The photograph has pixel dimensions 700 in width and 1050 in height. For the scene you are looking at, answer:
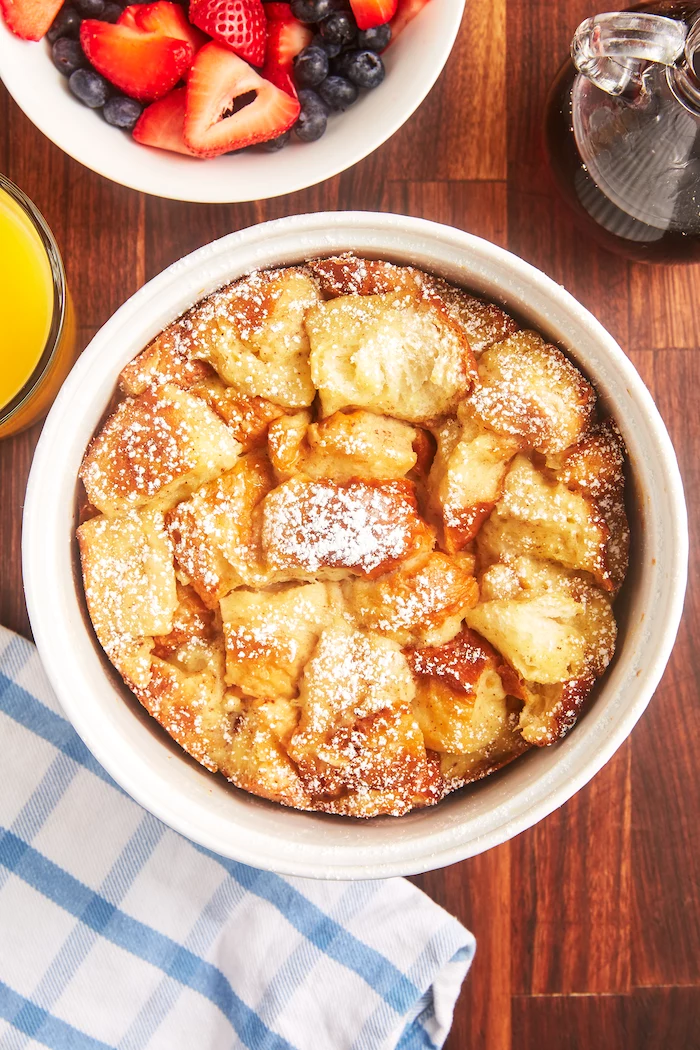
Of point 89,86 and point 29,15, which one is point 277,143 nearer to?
point 89,86

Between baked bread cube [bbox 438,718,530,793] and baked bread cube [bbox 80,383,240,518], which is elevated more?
baked bread cube [bbox 80,383,240,518]

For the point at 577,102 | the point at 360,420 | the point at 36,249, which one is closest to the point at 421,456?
the point at 360,420

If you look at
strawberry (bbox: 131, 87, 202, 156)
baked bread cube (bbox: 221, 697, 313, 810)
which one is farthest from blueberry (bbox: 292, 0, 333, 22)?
Answer: baked bread cube (bbox: 221, 697, 313, 810)

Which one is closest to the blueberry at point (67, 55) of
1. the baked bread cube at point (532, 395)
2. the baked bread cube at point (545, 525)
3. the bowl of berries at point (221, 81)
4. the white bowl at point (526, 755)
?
the bowl of berries at point (221, 81)

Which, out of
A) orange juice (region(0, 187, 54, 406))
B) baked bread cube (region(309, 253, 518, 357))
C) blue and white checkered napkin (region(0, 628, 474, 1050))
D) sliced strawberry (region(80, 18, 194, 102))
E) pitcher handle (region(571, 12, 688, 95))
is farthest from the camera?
blue and white checkered napkin (region(0, 628, 474, 1050))

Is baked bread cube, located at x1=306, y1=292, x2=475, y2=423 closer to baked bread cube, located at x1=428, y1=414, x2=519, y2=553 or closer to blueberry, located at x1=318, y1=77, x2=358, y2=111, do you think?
baked bread cube, located at x1=428, y1=414, x2=519, y2=553

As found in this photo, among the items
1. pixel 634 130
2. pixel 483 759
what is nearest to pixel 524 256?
pixel 634 130

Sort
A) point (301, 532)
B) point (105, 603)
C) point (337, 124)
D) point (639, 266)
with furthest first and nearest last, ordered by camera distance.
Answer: point (639, 266), point (337, 124), point (105, 603), point (301, 532)

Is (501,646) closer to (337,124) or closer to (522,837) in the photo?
(522,837)
